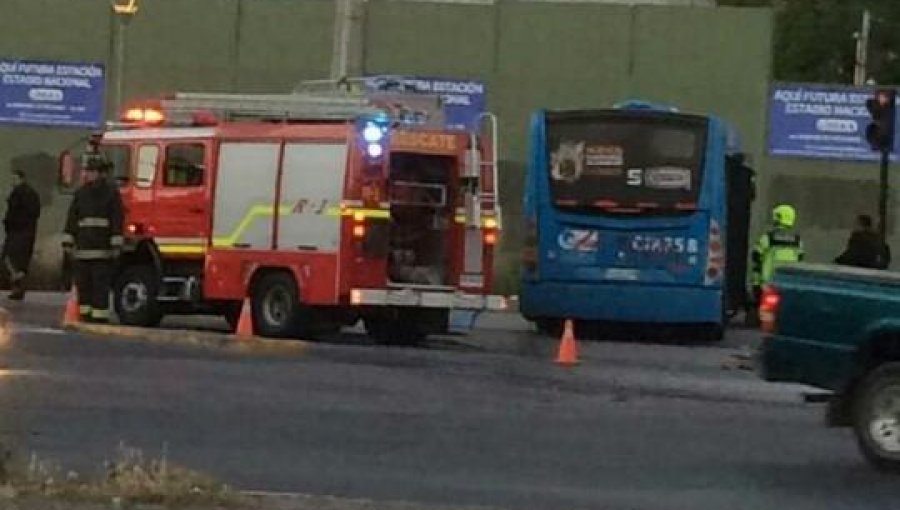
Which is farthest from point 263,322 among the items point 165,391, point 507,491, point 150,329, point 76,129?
point 76,129

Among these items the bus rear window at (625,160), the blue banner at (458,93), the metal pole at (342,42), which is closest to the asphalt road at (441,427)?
the bus rear window at (625,160)

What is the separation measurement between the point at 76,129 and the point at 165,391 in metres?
24.2

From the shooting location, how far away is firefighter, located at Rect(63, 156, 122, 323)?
24109 mm

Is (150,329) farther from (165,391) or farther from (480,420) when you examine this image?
(480,420)

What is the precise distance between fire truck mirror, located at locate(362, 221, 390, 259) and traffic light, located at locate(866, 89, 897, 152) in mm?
7515

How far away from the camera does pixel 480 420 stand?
15859 mm

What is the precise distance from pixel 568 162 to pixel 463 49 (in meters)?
12.9

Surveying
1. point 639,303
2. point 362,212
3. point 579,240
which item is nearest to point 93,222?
point 362,212

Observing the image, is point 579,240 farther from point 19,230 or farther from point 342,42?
point 342,42

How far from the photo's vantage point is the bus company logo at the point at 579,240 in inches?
1086

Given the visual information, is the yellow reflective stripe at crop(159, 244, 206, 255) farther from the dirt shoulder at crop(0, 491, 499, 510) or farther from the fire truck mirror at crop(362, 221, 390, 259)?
the dirt shoulder at crop(0, 491, 499, 510)

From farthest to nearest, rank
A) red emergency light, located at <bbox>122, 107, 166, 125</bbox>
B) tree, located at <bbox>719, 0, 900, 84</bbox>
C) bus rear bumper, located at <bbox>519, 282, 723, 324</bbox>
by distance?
tree, located at <bbox>719, 0, 900, 84</bbox>
bus rear bumper, located at <bbox>519, 282, 723, 324</bbox>
red emergency light, located at <bbox>122, 107, 166, 125</bbox>

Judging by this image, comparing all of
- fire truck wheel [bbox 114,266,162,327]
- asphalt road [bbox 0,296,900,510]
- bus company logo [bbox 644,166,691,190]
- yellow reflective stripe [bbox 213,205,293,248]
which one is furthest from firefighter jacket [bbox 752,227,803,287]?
fire truck wheel [bbox 114,266,162,327]

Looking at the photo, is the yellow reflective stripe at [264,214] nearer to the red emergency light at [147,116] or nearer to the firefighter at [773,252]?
the red emergency light at [147,116]
